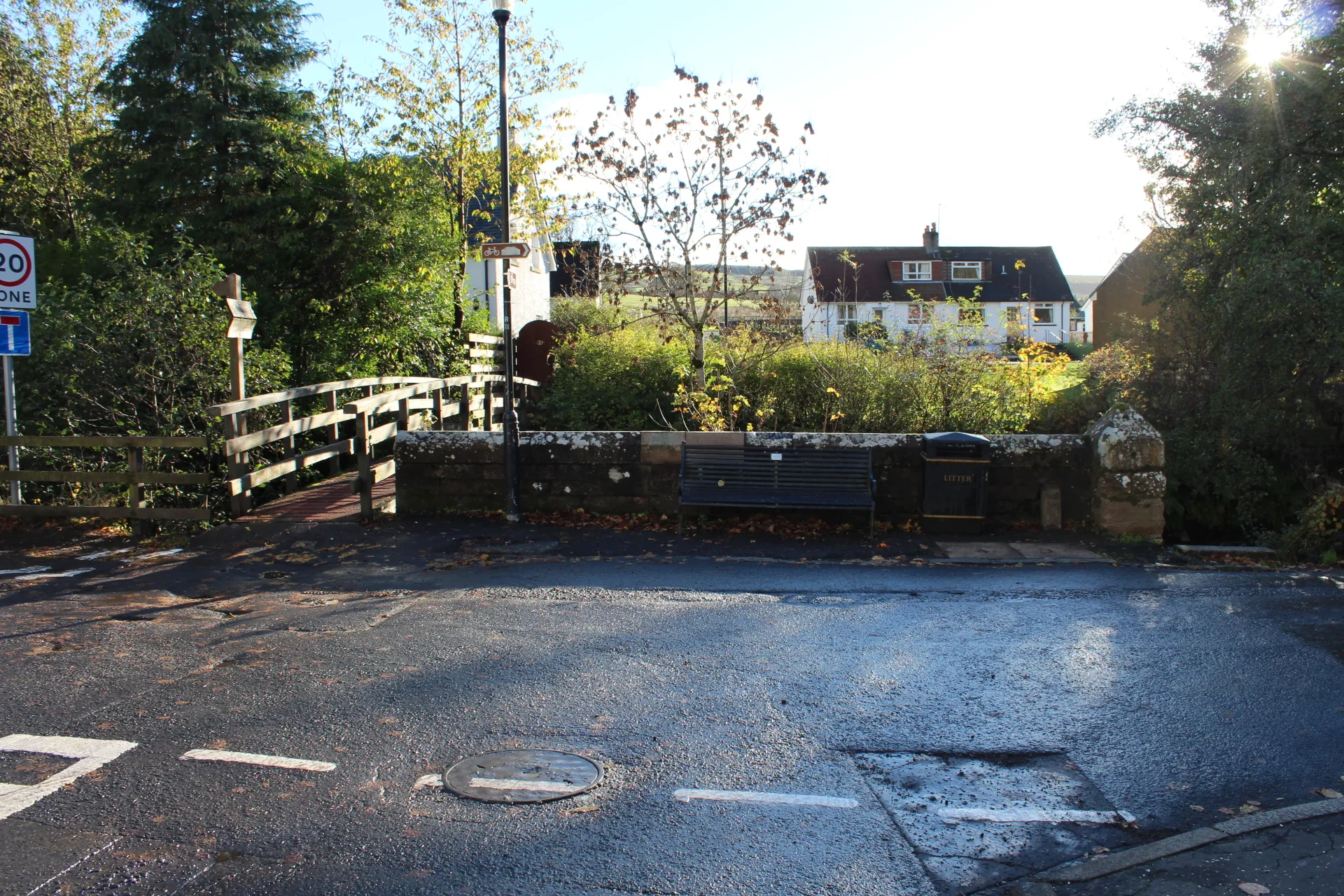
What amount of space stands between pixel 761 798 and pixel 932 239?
62.2 m

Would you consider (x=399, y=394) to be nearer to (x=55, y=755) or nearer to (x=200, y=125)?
(x=55, y=755)

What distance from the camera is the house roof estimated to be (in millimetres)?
60719

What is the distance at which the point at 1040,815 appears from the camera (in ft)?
12.6

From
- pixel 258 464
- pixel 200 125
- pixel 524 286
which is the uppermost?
pixel 200 125

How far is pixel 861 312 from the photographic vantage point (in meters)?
61.1

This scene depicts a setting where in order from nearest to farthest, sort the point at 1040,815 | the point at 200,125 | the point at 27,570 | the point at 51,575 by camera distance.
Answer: the point at 1040,815 < the point at 51,575 < the point at 27,570 < the point at 200,125

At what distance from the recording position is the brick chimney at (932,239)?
61750 mm

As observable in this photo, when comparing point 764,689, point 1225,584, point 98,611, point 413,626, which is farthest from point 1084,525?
point 98,611

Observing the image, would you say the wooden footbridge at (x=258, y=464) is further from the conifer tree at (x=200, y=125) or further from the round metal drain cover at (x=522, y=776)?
the round metal drain cover at (x=522, y=776)

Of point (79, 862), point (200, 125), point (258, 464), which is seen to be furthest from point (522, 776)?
point (200, 125)

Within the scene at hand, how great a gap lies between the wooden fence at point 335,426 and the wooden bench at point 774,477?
3533 mm

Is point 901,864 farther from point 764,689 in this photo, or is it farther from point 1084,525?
point 1084,525

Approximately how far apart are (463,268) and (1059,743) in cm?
1700

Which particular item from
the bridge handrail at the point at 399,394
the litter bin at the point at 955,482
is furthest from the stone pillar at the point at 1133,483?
the bridge handrail at the point at 399,394
